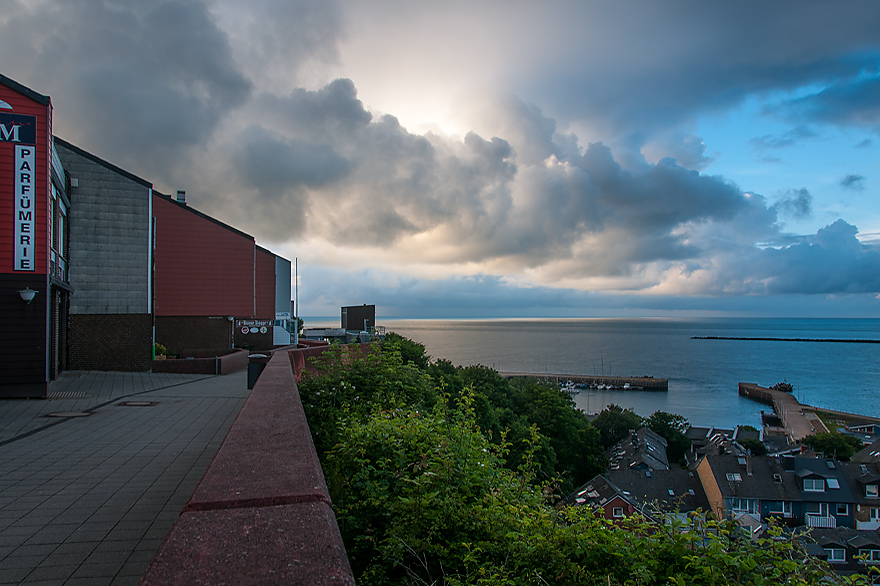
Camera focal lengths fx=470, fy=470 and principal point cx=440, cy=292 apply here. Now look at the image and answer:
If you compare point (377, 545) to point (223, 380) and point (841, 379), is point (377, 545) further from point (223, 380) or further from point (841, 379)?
point (841, 379)

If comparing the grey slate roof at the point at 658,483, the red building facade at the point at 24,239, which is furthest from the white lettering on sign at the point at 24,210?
the grey slate roof at the point at 658,483

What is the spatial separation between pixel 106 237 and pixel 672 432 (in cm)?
5232

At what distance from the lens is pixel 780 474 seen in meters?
31.3

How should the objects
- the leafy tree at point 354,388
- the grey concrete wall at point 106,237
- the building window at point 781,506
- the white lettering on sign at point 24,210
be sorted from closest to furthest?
1. the leafy tree at point 354,388
2. the white lettering on sign at point 24,210
3. the grey concrete wall at point 106,237
4. the building window at point 781,506

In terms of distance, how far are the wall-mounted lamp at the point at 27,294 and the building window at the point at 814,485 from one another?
40.4m

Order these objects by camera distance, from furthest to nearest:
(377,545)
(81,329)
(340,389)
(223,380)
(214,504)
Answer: (81,329)
(223,380)
(340,389)
(377,545)
(214,504)

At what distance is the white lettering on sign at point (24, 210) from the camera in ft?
40.5

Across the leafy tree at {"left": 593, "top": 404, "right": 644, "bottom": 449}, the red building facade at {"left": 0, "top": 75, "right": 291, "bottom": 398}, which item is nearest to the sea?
the leafy tree at {"left": 593, "top": 404, "right": 644, "bottom": 449}

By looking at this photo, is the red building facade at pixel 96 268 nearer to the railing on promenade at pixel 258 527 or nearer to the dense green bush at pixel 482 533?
the dense green bush at pixel 482 533

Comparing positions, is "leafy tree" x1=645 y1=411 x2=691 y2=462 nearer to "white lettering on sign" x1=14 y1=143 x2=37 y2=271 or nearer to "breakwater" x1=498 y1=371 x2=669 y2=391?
"breakwater" x1=498 y1=371 x2=669 y2=391

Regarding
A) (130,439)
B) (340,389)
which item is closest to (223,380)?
(130,439)

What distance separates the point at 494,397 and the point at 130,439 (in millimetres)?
30977

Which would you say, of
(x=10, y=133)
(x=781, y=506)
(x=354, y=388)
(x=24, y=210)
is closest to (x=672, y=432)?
(x=781, y=506)

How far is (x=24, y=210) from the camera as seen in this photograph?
488 inches
